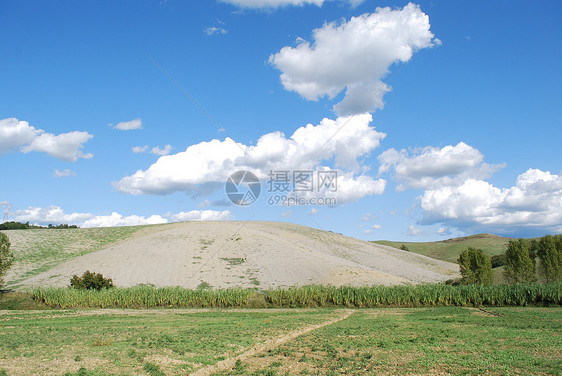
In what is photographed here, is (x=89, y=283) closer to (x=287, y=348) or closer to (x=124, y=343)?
(x=124, y=343)

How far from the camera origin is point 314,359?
15219 millimetres

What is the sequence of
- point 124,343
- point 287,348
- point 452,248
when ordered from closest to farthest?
point 287,348, point 124,343, point 452,248

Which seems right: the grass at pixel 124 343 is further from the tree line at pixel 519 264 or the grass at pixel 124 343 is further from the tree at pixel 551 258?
the tree at pixel 551 258

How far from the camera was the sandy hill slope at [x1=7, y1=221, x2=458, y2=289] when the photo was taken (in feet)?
167

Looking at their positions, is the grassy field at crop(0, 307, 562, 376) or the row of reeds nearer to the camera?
the grassy field at crop(0, 307, 562, 376)

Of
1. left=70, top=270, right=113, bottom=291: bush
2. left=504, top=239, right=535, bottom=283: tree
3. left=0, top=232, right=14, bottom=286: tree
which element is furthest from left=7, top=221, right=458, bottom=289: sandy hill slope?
left=504, top=239, right=535, bottom=283: tree

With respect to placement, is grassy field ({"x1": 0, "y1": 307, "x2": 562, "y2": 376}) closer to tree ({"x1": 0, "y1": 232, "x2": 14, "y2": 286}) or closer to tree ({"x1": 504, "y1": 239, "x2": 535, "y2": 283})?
tree ({"x1": 0, "y1": 232, "x2": 14, "y2": 286})

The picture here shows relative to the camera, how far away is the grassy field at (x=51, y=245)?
2426 inches

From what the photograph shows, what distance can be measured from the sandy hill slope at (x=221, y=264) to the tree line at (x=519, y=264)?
27.1 feet

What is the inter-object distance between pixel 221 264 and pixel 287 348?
41830 millimetres

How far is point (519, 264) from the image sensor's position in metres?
52.3

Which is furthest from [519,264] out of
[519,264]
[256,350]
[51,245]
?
[51,245]

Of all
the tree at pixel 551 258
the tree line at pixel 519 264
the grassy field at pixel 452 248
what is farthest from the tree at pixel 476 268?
the grassy field at pixel 452 248

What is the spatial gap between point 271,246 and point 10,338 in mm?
50165
